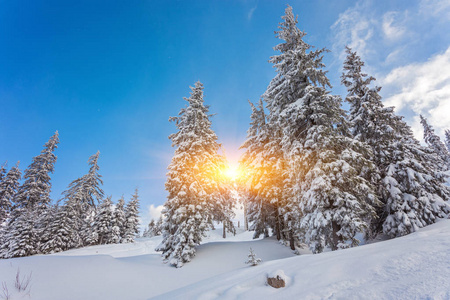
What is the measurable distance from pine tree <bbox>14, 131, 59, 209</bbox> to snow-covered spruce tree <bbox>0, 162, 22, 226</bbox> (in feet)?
6.85

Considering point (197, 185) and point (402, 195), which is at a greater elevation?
point (197, 185)

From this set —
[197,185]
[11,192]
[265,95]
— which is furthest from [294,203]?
[11,192]

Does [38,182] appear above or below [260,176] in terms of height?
above

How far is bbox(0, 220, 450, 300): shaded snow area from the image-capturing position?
9.88 feet

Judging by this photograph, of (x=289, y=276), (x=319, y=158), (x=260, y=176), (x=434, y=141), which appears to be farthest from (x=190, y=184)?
(x=434, y=141)

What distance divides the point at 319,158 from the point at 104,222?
39.7 metres

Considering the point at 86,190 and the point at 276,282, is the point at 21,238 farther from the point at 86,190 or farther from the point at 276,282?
the point at 276,282

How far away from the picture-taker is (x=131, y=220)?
40.2 m

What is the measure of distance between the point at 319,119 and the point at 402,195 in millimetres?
6555

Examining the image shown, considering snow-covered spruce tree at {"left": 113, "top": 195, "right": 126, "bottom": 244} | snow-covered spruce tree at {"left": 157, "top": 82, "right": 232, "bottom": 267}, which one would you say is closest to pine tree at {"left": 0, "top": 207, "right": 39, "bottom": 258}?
snow-covered spruce tree at {"left": 113, "top": 195, "right": 126, "bottom": 244}

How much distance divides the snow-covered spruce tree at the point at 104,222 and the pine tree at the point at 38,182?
8558 mm

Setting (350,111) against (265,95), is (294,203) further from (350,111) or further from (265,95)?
(265,95)

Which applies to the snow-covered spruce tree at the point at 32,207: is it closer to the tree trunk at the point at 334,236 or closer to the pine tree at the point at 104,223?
the pine tree at the point at 104,223

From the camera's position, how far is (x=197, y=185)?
1587cm
